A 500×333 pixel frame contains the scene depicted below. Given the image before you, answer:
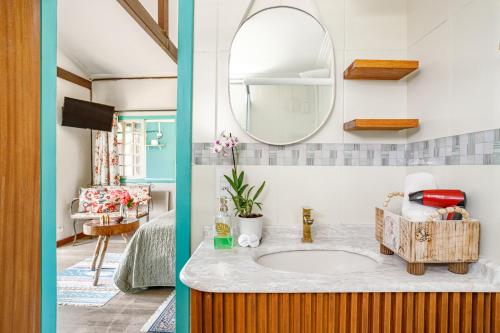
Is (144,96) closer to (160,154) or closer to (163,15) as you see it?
(160,154)

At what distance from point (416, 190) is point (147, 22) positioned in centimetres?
334

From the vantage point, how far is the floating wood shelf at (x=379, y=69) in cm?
119

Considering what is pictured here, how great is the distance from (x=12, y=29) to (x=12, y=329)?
3.19 ft

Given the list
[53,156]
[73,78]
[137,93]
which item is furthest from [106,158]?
[53,156]

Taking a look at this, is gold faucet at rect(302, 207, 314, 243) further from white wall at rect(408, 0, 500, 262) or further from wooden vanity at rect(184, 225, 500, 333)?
white wall at rect(408, 0, 500, 262)

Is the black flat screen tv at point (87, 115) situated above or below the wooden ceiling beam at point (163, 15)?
below

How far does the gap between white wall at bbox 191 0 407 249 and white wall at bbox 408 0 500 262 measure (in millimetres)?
111

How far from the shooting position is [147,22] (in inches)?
132

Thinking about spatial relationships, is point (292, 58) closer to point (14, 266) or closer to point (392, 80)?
point (392, 80)

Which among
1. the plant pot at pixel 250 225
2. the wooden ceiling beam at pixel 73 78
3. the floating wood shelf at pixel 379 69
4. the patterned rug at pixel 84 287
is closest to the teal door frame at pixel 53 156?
the plant pot at pixel 250 225

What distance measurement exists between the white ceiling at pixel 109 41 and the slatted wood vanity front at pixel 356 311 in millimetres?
3891

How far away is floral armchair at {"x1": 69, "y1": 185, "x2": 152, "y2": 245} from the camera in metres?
4.56

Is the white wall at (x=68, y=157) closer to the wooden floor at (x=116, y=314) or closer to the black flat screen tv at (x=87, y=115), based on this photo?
the black flat screen tv at (x=87, y=115)

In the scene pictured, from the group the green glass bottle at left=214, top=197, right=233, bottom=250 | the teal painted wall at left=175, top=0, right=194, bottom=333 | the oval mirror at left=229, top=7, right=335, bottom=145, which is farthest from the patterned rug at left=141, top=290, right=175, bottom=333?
the oval mirror at left=229, top=7, right=335, bottom=145
